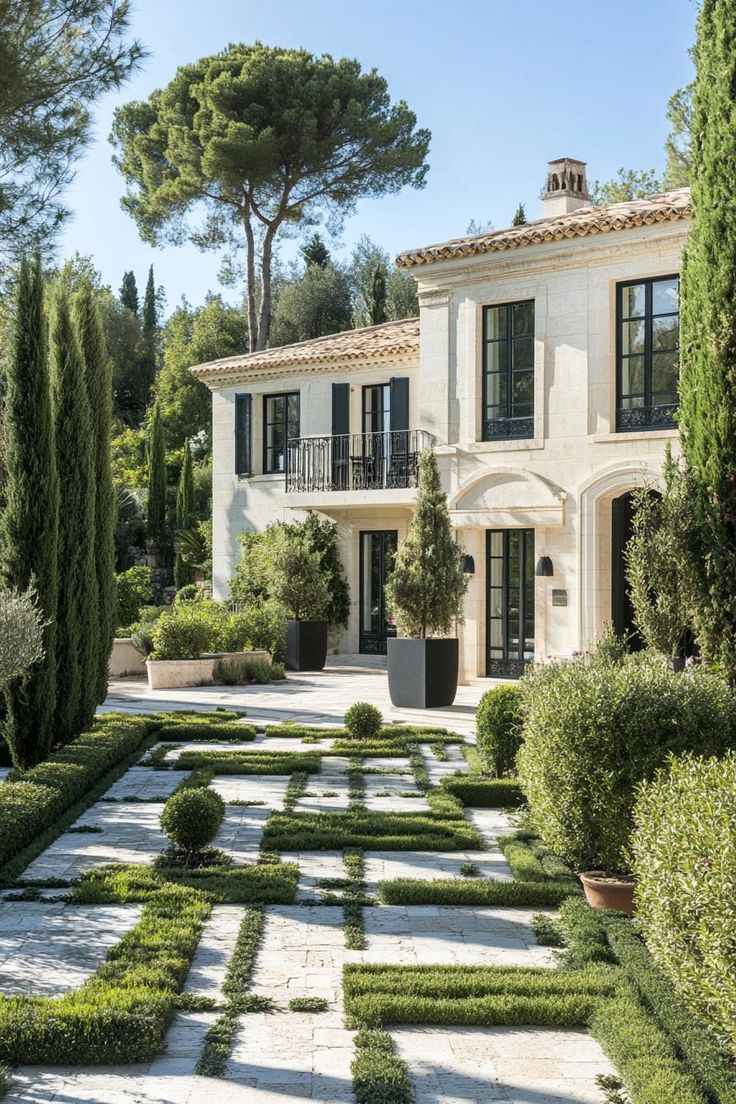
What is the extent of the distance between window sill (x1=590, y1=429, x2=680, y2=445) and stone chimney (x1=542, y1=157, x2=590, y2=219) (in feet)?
18.8

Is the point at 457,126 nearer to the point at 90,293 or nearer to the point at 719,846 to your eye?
the point at 90,293

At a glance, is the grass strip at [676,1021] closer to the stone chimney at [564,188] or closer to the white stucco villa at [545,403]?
the white stucco villa at [545,403]

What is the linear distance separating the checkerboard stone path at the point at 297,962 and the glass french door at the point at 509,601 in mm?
7958

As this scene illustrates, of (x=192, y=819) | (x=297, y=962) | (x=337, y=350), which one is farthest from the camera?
(x=337, y=350)

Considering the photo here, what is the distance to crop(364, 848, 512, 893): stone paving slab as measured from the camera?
7.27 m

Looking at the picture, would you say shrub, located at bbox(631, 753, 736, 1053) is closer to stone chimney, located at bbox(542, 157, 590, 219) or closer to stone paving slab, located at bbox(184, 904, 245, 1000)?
stone paving slab, located at bbox(184, 904, 245, 1000)

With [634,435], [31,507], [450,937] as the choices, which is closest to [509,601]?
[634,435]

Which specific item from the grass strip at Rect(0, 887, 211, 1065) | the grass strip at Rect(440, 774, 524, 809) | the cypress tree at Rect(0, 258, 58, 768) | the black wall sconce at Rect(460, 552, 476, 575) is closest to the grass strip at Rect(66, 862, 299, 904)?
the grass strip at Rect(0, 887, 211, 1065)

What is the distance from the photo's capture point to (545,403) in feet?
56.7

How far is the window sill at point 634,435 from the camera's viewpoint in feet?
52.8

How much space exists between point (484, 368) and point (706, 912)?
14.9 meters

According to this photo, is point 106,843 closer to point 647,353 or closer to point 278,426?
point 647,353

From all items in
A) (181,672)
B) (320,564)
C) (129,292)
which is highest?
(129,292)

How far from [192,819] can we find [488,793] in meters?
3.13
